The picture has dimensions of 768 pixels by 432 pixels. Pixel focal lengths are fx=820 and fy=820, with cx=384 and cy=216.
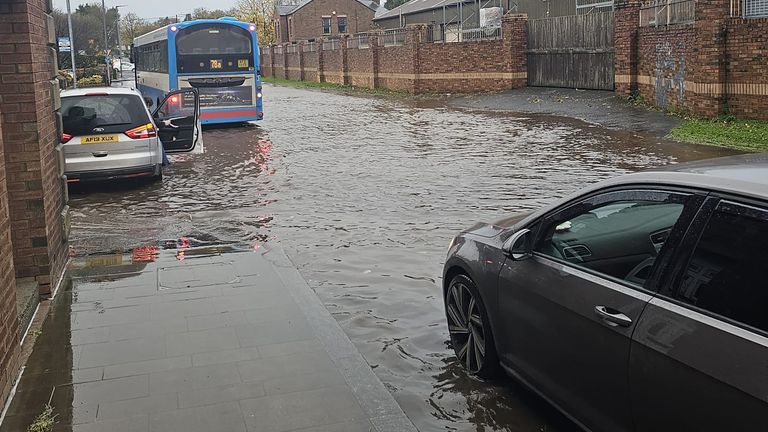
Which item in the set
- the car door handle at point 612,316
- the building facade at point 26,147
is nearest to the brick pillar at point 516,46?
the building facade at point 26,147

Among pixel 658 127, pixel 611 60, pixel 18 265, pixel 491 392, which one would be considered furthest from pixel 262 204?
pixel 611 60

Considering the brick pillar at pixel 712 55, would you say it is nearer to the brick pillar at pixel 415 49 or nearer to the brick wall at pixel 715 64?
the brick wall at pixel 715 64

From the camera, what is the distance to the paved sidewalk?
4398 millimetres

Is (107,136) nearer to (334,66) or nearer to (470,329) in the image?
(470,329)

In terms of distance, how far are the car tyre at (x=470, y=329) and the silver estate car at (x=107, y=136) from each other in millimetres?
8665

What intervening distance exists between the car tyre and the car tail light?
8.66 m

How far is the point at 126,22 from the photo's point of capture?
10981 centimetres

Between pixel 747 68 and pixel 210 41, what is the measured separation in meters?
14.2

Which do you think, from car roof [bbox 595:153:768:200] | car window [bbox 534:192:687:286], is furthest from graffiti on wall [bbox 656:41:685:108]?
car roof [bbox 595:153:768:200]

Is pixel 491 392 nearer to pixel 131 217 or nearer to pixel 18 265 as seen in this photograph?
pixel 18 265

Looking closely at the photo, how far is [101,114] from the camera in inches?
501

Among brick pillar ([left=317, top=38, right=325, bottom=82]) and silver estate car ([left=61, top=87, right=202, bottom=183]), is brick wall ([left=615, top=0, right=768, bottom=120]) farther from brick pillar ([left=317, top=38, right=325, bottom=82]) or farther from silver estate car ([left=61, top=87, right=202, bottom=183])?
brick pillar ([left=317, top=38, right=325, bottom=82])

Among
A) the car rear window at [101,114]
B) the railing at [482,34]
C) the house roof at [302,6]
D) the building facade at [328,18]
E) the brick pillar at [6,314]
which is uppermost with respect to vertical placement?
the house roof at [302,6]

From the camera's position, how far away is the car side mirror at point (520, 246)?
4.51 meters
